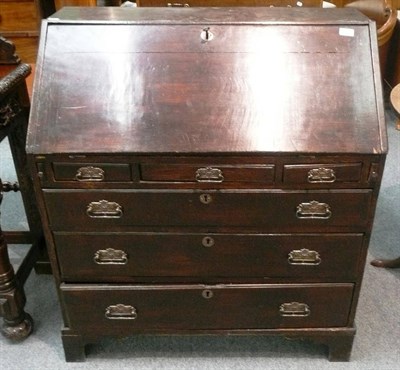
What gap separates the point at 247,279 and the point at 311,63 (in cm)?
70

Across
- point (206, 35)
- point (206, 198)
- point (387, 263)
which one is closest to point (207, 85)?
point (206, 35)

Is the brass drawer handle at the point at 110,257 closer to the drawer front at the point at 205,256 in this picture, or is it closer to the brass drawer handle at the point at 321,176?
the drawer front at the point at 205,256

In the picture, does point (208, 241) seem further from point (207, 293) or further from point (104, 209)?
point (104, 209)

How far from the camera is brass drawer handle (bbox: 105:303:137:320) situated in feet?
5.60

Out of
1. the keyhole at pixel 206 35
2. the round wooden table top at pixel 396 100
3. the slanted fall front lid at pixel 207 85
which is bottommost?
the round wooden table top at pixel 396 100

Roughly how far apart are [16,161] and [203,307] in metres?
0.94

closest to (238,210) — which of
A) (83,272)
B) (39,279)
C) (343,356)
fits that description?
(83,272)

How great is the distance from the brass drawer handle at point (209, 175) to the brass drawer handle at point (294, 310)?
1.77ft

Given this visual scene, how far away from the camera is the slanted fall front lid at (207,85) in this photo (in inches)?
55.5

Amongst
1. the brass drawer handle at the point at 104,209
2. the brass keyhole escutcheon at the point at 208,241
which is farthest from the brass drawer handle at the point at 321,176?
the brass drawer handle at the point at 104,209

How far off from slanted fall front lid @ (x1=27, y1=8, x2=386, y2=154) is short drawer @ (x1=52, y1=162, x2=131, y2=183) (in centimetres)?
5

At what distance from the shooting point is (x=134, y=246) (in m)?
1.58

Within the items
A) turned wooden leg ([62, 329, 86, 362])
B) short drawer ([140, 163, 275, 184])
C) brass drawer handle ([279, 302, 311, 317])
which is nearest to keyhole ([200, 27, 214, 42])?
short drawer ([140, 163, 275, 184])

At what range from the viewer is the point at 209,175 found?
144 cm
